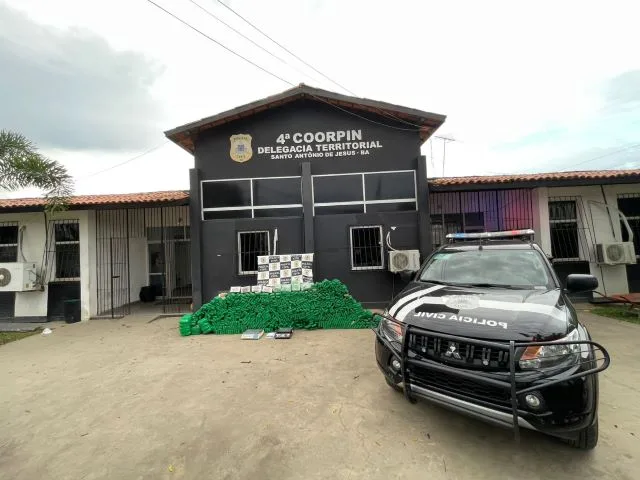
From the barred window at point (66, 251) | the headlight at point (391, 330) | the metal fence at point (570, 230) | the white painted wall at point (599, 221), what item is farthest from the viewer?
the barred window at point (66, 251)

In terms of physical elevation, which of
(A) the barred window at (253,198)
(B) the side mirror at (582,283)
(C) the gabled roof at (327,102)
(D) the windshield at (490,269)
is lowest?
(B) the side mirror at (582,283)

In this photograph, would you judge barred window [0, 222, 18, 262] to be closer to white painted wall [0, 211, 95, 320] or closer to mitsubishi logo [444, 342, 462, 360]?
white painted wall [0, 211, 95, 320]

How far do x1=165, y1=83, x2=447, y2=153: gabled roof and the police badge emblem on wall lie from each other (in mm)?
503

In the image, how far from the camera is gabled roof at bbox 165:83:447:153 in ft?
25.6

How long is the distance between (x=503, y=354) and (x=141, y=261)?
11427 millimetres

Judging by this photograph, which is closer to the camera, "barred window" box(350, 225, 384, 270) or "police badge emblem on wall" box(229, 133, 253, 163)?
"barred window" box(350, 225, 384, 270)

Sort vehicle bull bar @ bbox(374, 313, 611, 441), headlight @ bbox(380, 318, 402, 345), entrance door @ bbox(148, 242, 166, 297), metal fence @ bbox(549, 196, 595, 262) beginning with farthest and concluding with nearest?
entrance door @ bbox(148, 242, 166, 297) < metal fence @ bbox(549, 196, 595, 262) < headlight @ bbox(380, 318, 402, 345) < vehicle bull bar @ bbox(374, 313, 611, 441)

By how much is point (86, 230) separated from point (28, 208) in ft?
4.42

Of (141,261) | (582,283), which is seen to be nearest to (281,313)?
(582,283)

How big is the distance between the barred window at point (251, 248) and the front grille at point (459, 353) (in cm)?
593

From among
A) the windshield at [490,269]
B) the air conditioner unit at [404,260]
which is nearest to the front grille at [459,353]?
the windshield at [490,269]

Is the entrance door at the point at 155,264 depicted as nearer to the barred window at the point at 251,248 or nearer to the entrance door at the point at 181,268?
the entrance door at the point at 181,268

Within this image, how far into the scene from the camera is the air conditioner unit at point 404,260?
745 cm

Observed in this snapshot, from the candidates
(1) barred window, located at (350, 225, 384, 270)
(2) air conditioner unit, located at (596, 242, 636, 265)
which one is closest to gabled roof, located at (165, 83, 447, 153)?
(1) barred window, located at (350, 225, 384, 270)
